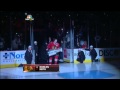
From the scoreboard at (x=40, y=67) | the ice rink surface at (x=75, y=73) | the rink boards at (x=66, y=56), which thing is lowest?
the ice rink surface at (x=75, y=73)

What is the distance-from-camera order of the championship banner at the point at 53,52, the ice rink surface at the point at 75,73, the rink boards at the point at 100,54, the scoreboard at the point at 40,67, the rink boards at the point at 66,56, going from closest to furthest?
the ice rink surface at the point at 75,73 → the scoreboard at the point at 40,67 → the rink boards at the point at 66,56 → the championship banner at the point at 53,52 → the rink boards at the point at 100,54

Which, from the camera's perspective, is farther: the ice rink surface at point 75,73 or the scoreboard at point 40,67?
the scoreboard at point 40,67

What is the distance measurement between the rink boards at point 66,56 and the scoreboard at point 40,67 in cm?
19

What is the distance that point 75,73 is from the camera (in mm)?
6789

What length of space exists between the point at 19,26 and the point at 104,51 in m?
1.87

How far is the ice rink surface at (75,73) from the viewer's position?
6.46 meters

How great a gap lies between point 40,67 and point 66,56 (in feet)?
3.23

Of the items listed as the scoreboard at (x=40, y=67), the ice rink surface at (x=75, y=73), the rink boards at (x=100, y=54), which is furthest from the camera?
the rink boards at (x=100, y=54)

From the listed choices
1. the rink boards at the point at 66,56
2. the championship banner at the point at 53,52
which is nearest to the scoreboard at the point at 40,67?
the rink boards at the point at 66,56

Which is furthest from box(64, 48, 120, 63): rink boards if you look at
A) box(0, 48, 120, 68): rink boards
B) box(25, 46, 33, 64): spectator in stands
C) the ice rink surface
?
box(25, 46, 33, 64): spectator in stands

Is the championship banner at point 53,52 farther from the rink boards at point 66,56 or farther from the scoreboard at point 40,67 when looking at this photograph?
the scoreboard at point 40,67

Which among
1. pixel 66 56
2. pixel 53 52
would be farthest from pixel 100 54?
pixel 53 52

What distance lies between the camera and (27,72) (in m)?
6.59

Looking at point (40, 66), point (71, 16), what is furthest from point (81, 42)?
point (40, 66)
